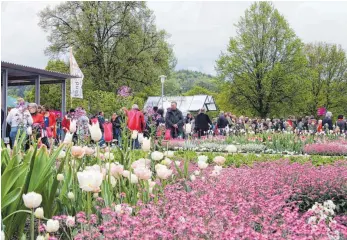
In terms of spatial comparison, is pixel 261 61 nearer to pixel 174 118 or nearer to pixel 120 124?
pixel 174 118

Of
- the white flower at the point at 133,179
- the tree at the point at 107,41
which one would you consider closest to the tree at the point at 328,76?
the tree at the point at 107,41

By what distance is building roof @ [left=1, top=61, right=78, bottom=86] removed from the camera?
62.5ft

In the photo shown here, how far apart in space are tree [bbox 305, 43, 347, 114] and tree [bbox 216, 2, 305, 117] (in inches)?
236

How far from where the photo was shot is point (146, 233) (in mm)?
2822

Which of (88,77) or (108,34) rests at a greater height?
(108,34)

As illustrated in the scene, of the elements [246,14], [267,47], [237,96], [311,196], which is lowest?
[311,196]

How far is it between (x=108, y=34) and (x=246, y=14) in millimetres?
10524

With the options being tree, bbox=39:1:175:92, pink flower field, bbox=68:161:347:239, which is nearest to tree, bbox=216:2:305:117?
tree, bbox=39:1:175:92

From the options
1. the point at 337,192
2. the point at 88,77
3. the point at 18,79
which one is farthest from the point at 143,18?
the point at 337,192

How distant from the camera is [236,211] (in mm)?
4480

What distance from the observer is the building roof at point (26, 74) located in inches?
750

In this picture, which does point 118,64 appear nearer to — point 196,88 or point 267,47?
point 267,47

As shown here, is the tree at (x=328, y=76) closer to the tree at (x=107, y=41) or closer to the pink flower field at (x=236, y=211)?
the tree at (x=107, y=41)

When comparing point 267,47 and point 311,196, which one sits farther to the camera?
point 267,47
